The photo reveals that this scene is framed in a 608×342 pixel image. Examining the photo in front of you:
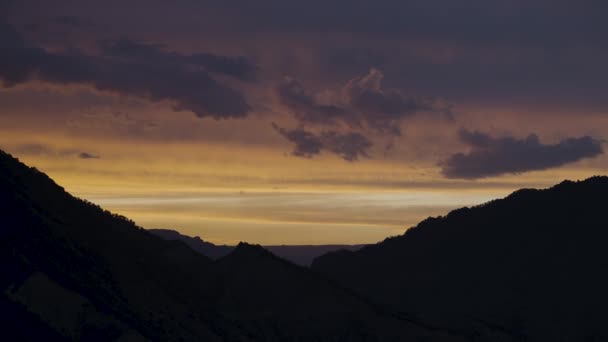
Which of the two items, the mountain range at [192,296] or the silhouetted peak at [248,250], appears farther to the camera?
the silhouetted peak at [248,250]

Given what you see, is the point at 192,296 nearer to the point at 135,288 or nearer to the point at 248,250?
the point at 135,288

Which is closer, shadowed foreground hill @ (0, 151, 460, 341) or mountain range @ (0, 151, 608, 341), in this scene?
shadowed foreground hill @ (0, 151, 460, 341)

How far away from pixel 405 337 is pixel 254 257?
30.3 metres

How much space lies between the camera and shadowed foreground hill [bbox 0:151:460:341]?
341 ft

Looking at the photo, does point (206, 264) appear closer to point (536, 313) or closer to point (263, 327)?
point (263, 327)

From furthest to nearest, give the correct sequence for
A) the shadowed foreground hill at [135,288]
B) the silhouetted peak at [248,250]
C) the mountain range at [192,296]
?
the silhouetted peak at [248,250] < the mountain range at [192,296] < the shadowed foreground hill at [135,288]

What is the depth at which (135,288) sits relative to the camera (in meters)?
120

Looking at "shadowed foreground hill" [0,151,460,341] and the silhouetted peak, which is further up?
the silhouetted peak

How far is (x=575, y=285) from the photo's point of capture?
625 feet

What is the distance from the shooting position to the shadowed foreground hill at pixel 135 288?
104 m

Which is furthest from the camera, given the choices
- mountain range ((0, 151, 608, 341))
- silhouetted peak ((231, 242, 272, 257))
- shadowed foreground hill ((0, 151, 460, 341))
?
silhouetted peak ((231, 242, 272, 257))

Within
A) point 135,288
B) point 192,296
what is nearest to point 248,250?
point 192,296

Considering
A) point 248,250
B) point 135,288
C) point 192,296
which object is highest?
point 248,250

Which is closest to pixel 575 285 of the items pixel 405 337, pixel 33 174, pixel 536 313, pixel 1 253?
pixel 536 313
